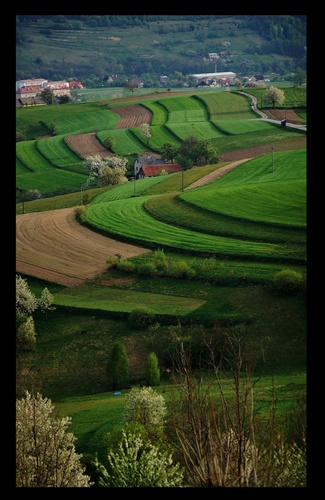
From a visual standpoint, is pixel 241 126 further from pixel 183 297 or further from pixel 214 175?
pixel 183 297

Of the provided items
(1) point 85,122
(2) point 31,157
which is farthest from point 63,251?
(1) point 85,122

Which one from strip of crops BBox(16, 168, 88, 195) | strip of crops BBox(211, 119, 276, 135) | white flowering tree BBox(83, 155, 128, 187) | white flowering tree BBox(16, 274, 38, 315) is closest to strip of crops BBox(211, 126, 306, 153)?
strip of crops BBox(211, 119, 276, 135)

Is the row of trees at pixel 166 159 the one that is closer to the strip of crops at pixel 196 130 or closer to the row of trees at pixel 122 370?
the strip of crops at pixel 196 130

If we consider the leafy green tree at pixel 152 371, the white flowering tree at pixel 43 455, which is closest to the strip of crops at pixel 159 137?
the leafy green tree at pixel 152 371

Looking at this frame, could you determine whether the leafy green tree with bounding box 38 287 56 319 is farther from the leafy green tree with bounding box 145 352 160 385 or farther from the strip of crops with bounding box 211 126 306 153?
the strip of crops with bounding box 211 126 306 153
